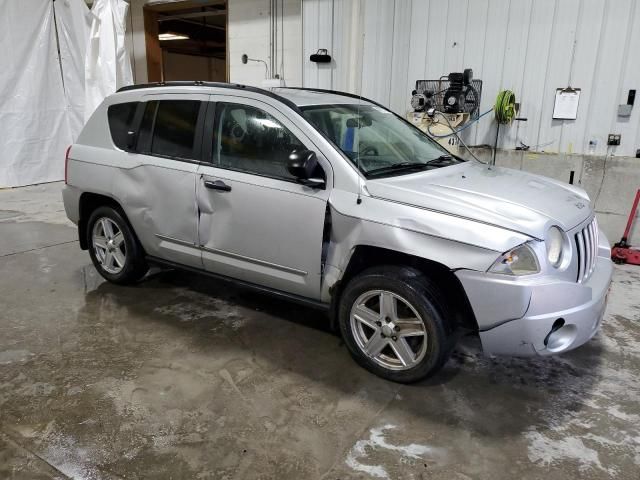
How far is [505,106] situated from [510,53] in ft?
2.08

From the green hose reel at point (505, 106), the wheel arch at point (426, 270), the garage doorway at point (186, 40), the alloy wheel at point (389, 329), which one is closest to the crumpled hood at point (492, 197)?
the wheel arch at point (426, 270)

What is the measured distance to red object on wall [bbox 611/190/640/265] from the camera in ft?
16.4

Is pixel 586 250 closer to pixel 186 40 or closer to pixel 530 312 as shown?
pixel 530 312

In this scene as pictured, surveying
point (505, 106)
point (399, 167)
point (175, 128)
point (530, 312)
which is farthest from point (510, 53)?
point (530, 312)

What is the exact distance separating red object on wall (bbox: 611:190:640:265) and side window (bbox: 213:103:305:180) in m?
3.82

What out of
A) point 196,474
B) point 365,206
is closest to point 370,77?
point 365,206

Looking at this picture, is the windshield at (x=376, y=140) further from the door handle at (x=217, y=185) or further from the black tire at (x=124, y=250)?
the black tire at (x=124, y=250)

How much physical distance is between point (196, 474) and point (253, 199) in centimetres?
158

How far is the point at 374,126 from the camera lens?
3508mm

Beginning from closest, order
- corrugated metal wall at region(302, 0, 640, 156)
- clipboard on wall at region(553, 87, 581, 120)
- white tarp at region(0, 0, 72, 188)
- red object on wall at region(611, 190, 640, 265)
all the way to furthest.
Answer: red object on wall at region(611, 190, 640, 265), corrugated metal wall at region(302, 0, 640, 156), clipboard on wall at region(553, 87, 581, 120), white tarp at region(0, 0, 72, 188)

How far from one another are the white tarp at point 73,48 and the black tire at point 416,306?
331 inches

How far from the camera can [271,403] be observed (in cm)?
268

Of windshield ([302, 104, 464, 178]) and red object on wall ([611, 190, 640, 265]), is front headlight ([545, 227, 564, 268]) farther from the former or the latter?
red object on wall ([611, 190, 640, 265])

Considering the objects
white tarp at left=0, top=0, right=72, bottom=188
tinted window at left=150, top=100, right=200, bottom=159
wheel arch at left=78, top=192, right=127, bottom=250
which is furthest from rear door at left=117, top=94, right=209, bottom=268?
white tarp at left=0, top=0, right=72, bottom=188
